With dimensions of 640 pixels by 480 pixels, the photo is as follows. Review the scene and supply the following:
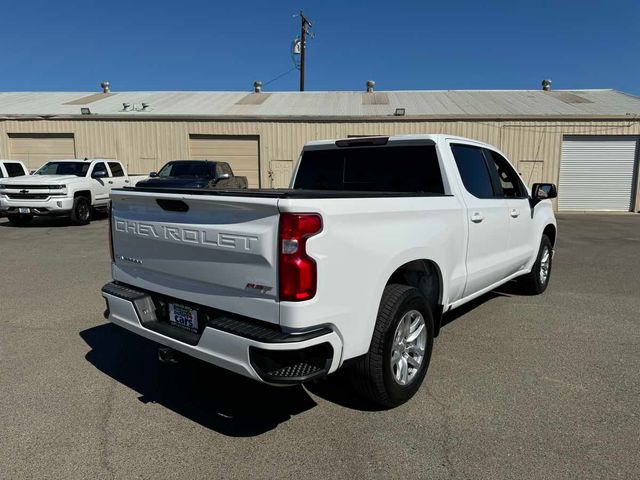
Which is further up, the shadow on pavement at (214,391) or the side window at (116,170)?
the side window at (116,170)

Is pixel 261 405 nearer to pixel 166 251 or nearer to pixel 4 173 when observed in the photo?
pixel 166 251

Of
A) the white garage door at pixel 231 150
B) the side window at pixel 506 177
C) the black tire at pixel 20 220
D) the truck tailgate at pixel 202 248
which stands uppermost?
the white garage door at pixel 231 150

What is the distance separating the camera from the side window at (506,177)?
16.4 ft

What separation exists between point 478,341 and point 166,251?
3064mm

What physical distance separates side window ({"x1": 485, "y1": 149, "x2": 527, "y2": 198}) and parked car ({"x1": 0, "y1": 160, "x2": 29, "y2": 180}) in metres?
14.4

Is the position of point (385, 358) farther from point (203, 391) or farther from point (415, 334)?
point (203, 391)

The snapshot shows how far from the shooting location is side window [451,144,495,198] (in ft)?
14.0

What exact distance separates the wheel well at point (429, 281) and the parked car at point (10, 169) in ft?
47.6

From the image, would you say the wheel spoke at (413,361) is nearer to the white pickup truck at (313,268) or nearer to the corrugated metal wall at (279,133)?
the white pickup truck at (313,268)

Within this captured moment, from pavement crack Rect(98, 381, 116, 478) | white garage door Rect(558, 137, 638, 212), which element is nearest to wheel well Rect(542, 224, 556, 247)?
→ pavement crack Rect(98, 381, 116, 478)

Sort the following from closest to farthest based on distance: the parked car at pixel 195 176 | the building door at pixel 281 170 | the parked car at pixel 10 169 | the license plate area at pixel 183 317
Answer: the license plate area at pixel 183 317, the parked car at pixel 195 176, the parked car at pixel 10 169, the building door at pixel 281 170

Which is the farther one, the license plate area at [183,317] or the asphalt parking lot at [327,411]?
the license plate area at [183,317]

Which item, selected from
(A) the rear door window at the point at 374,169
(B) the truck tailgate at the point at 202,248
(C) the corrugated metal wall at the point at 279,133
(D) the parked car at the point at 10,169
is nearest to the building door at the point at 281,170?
(C) the corrugated metal wall at the point at 279,133

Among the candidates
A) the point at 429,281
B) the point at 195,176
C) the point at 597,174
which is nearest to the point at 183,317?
the point at 429,281
